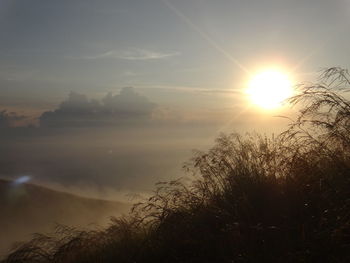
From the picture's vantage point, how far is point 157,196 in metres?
6.93

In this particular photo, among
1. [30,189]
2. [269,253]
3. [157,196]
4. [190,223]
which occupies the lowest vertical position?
[269,253]

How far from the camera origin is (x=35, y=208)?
3769cm

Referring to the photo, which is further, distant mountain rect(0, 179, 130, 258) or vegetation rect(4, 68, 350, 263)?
distant mountain rect(0, 179, 130, 258)

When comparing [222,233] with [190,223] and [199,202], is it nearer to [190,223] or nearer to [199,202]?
[190,223]

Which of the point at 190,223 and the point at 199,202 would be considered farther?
the point at 199,202

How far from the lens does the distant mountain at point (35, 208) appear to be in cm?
2858

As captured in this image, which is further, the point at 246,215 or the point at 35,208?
the point at 35,208

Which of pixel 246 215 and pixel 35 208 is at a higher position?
pixel 35 208

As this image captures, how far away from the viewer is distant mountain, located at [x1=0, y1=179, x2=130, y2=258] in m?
28.6

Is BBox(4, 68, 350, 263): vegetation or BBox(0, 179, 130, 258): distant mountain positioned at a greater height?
BBox(0, 179, 130, 258): distant mountain

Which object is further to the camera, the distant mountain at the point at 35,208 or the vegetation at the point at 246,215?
the distant mountain at the point at 35,208

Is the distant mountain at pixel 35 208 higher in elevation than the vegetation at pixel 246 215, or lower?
higher

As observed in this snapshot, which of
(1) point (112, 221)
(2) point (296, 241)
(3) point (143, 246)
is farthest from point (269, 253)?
(1) point (112, 221)

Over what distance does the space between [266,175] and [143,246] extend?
1.95 metres
